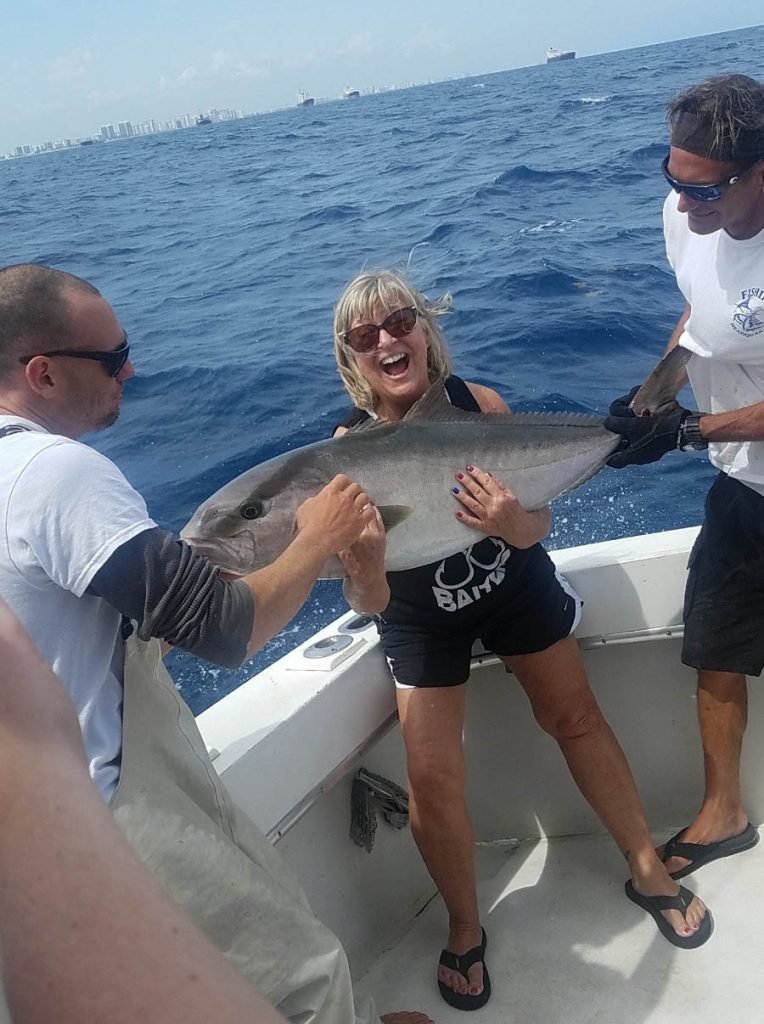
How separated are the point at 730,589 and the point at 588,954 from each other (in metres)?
1.25

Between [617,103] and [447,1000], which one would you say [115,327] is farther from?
[617,103]

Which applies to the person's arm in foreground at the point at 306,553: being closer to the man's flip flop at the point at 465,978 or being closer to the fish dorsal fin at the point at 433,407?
the fish dorsal fin at the point at 433,407

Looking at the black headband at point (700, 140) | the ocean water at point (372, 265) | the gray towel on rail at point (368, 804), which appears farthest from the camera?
the ocean water at point (372, 265)

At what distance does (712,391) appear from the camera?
9.27ft

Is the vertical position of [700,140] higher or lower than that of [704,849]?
higher

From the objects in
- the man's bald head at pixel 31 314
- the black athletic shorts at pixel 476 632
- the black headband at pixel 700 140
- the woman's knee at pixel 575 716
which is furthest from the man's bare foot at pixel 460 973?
the black headband at pixel 700 140

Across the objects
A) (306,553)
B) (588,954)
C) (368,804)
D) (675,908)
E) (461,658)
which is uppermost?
(306,553)

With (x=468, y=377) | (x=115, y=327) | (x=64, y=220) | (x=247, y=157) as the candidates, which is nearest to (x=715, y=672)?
(x=115, y=327)

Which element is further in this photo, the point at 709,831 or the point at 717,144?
the point at 709,831

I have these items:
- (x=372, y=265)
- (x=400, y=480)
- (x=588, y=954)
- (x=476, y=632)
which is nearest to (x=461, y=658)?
(x=476, y=632)

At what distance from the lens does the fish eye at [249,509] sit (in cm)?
246

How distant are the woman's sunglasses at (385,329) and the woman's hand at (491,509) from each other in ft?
1.67

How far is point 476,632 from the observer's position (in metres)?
2.76

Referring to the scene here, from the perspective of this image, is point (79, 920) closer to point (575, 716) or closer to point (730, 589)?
point (575, 716)
